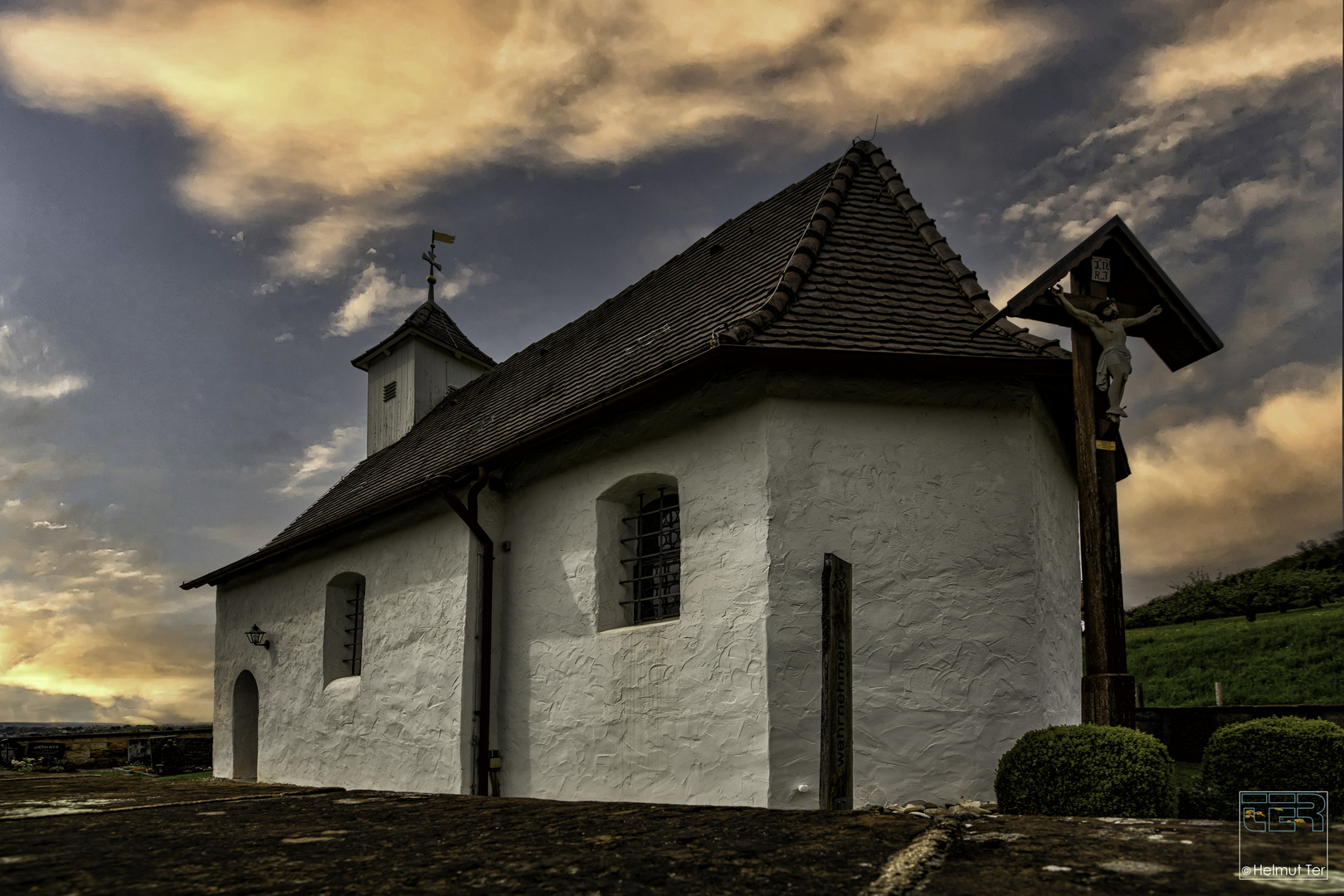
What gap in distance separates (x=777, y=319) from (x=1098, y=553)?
321 centimetres

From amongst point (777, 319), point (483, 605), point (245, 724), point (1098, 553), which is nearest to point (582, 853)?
point (1098, 553)

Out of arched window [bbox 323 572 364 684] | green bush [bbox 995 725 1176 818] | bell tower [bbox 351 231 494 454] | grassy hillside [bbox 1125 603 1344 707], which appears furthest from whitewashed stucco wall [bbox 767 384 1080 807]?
grassy hillside [bbox 1125 603 1344 707]

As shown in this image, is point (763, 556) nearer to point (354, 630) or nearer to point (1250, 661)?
point (354, 630)

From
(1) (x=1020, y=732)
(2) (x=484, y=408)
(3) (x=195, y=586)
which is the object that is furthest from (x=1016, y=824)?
(3) (x=195, y=586)

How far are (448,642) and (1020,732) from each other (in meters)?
5.83

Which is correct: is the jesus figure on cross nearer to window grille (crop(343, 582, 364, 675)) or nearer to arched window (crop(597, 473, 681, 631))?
arched window (crop(597, 473, 681, 631))

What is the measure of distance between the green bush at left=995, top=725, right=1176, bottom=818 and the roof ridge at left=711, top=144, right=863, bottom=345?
3736 millimetres

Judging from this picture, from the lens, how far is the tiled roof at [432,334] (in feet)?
64.7

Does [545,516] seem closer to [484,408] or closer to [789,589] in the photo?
[789,589]

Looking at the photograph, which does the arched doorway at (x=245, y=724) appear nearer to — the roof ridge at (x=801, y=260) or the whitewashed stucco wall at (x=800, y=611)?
the whitewashed stucco wall at (x=800, y=611)

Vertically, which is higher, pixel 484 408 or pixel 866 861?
pixel 484 408

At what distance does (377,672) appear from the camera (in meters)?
11.3

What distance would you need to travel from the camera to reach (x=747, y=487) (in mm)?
7789

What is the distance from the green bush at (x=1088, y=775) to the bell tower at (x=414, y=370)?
14.9 m
